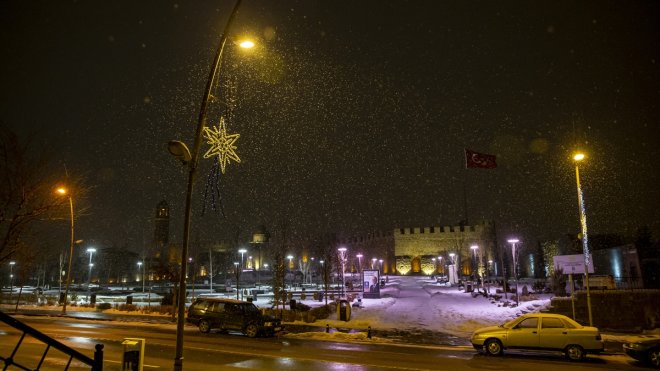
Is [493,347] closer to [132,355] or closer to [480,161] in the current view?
[132,355]

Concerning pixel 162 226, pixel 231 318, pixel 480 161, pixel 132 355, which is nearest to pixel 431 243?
pixel 480 161

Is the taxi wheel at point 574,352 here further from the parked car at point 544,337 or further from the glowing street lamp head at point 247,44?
the glowing street lamp head at point 247,44

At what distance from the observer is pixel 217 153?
10.2m

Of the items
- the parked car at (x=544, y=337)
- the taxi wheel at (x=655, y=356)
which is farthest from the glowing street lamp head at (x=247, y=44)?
the taxi wheel at (x=655, y=356)

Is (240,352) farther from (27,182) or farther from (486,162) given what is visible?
(486,162)

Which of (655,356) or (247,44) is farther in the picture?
(655,356)

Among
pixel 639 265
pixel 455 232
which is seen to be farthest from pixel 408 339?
pixel 455 232

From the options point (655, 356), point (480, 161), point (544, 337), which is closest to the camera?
point (655, 356)

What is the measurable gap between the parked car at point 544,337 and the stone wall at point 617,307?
442 inches

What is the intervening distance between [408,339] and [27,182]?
15.4 metres

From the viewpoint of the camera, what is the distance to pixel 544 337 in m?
15.3

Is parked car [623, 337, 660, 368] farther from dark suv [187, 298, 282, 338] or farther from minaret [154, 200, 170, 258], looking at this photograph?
minaret [154, 200, 170, 258]

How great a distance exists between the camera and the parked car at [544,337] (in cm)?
1485

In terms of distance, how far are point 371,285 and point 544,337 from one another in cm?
2502
